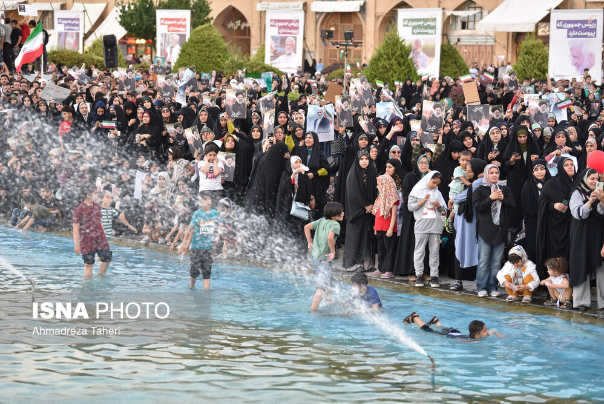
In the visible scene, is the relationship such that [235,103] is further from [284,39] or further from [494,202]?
[284,39]

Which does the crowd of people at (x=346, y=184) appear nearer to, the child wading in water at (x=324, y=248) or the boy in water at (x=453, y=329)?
the child wading in water at (x=324, y=248)

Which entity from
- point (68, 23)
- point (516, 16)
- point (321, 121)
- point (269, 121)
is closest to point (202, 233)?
point (321, 121)

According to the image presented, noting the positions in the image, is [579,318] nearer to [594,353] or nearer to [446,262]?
[594,353]

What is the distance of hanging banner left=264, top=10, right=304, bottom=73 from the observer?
31.8m

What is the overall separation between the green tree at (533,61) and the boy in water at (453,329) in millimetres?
19843

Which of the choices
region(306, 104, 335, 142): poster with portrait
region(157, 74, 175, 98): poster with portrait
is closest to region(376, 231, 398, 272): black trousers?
region(306, 104, 335, 142): poster with portrait

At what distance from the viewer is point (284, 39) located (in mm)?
31922

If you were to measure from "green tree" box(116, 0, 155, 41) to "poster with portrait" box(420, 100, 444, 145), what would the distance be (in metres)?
33.8

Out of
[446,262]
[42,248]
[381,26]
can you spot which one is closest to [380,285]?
[446,262]

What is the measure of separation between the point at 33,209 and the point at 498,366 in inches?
401

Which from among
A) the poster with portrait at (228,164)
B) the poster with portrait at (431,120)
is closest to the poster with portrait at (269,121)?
the poster with portrait at (228,164)

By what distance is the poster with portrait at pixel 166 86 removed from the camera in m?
18.6

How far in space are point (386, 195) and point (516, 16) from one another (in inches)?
966

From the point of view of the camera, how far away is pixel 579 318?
377 inches
